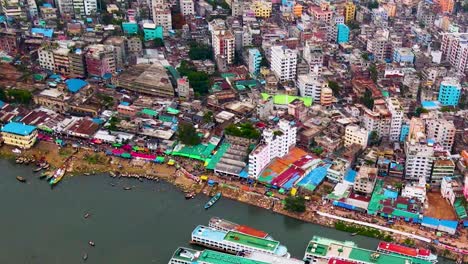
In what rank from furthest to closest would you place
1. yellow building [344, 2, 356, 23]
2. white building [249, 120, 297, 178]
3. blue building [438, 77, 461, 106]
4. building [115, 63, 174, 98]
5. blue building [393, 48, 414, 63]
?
yellow building [344, 2, 356, 23]
blue building [393, 48, 414, 63]
building [115, 63, 174, 98]
blue building [438, 77, 461, 106]
white building [249, 120, 297, 178]

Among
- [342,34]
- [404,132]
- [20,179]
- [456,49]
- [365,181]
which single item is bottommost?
[20,179]

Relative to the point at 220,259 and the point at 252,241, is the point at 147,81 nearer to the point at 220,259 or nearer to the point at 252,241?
the point at 252,241

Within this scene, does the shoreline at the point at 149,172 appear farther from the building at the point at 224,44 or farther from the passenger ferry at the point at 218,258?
the building at the point at 224,44

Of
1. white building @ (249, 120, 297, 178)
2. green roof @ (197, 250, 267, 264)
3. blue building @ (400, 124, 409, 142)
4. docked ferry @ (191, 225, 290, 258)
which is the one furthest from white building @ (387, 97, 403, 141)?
green roof @ (197, 250, 267, 264)

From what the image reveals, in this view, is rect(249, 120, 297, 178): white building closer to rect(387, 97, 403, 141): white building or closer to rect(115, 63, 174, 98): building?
rect(387, 97, 403, 141): white building

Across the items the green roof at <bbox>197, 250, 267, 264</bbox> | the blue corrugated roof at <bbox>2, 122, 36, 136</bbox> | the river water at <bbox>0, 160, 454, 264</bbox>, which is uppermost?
the blue corrugated roof at <bbox>2, 122, 36, 136</bbox>

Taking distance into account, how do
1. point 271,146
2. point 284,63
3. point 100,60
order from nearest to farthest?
point 271,146, point 100,60, point 284,63

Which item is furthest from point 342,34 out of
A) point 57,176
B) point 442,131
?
point 57,176
